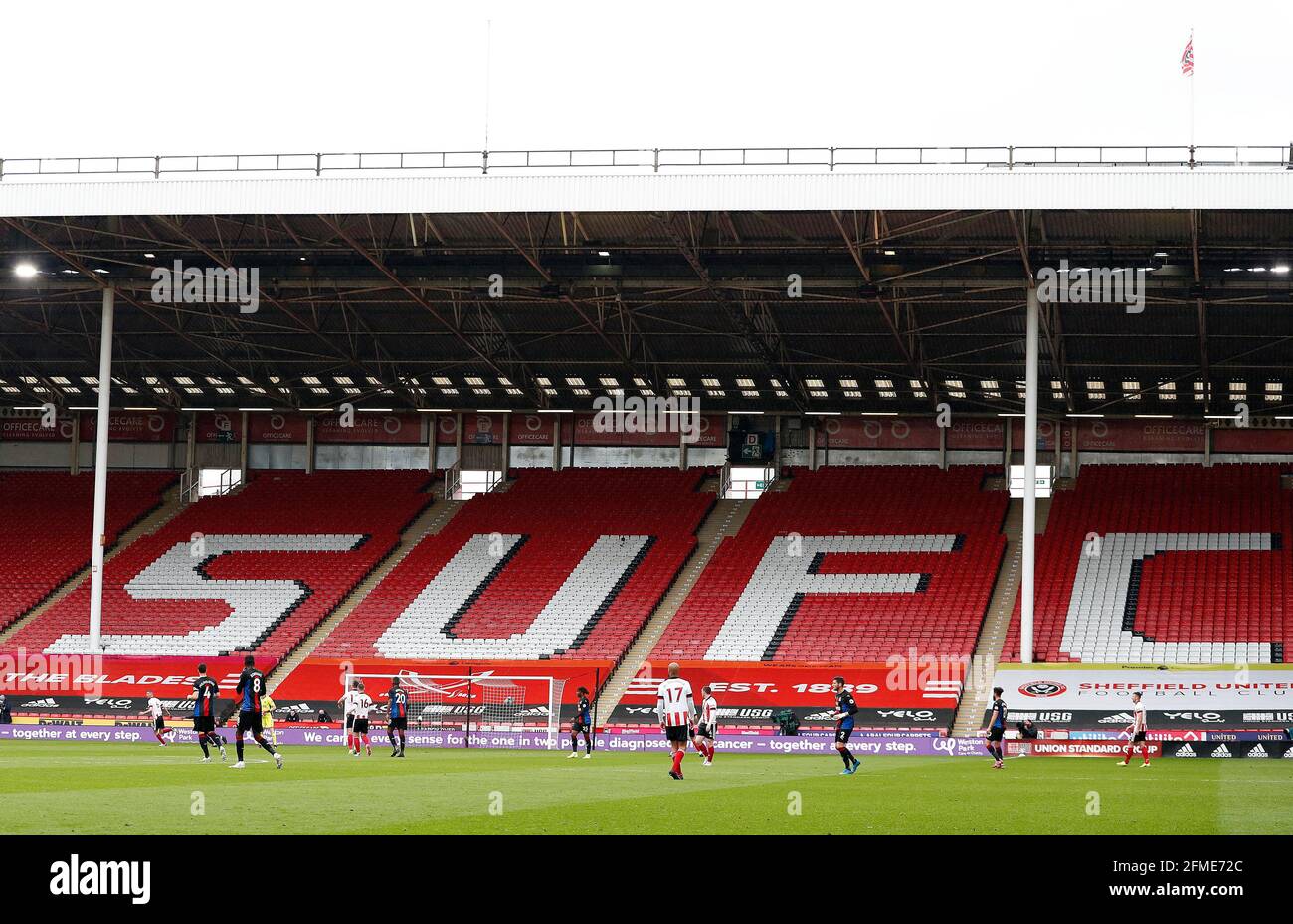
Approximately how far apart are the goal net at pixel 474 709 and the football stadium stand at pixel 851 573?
4504mm

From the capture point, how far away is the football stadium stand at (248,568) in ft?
156

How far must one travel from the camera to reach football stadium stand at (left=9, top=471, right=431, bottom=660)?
47.6m

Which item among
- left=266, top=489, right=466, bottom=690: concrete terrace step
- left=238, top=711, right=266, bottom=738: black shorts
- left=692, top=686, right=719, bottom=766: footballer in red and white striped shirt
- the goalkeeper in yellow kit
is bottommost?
the goalkeeper in yellow kit

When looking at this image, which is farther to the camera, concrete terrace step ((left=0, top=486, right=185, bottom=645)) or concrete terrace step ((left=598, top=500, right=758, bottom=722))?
concrete terrace step ((left=0, top=486, right=185, bottom=645))

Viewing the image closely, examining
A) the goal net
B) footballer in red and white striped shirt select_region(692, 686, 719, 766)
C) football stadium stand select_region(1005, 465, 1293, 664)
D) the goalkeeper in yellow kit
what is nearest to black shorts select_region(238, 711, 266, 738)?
footballer in red and white striped shirt select_region(692, 686, 719, 766)

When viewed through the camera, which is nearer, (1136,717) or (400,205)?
(1136,717)

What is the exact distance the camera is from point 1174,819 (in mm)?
16203

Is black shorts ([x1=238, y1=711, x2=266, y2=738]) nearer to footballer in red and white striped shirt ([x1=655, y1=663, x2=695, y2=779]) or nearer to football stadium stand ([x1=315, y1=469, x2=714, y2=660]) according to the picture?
footballer in red and white striped shirt ([x1=655, y1=663, x2=695, y2=779])

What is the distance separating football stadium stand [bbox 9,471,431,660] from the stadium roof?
12.7 feet

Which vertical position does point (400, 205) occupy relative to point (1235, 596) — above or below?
above

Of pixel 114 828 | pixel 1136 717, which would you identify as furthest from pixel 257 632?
pixel 114 828

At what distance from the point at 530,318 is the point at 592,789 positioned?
93.3 feet

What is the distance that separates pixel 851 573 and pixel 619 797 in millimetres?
29398
